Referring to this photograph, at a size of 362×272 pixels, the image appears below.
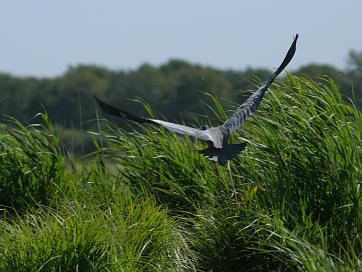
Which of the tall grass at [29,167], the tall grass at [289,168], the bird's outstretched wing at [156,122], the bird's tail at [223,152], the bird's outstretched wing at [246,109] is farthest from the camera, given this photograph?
the tall grass at [29,167]

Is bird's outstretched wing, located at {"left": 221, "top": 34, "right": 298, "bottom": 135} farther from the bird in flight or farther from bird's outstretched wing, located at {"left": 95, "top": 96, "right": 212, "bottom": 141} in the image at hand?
bird's outstretched wing, located at {"left": 95, "top": 96, "right": 212, "bottom": 141}

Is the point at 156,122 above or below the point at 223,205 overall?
above

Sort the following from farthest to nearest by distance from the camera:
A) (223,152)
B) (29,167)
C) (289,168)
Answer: (29,167) → (289,168) → (223,152)

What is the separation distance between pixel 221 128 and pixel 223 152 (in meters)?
0.29

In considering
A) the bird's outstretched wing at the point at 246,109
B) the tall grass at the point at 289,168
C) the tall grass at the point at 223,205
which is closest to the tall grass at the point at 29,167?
the tall grass at the point at 223,205

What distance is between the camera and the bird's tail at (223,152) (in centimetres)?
620

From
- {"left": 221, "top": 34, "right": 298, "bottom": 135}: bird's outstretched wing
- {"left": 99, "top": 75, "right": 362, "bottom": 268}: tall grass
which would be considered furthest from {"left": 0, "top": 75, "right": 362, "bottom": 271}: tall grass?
{"left": 221, "top": 34, "right": 298, "bottom": 135}: bird's outstretched wing

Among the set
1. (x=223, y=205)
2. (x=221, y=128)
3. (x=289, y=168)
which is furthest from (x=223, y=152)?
(x=289, y=168)

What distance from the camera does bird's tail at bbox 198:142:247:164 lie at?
6195 mm

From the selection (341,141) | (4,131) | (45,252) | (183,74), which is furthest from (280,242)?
(183,74)

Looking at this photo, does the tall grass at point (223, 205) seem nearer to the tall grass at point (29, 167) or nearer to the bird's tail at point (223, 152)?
the tall grass at point (29, 167)

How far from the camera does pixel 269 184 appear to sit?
21.7ft

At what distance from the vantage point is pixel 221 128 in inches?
256

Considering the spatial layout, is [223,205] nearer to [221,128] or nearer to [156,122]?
[221,128]
